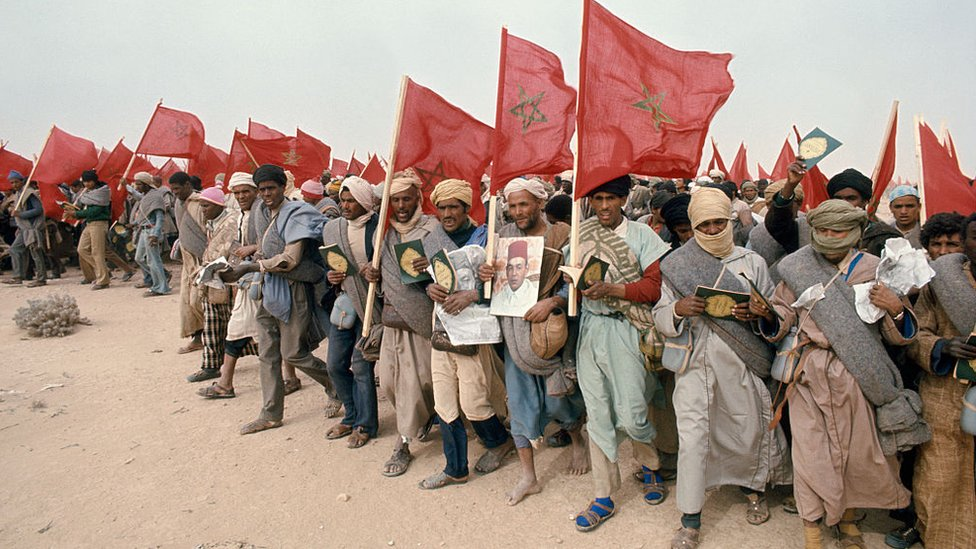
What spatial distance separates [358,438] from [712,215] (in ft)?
10.9

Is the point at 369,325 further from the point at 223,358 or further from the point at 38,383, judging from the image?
the point at 38,383

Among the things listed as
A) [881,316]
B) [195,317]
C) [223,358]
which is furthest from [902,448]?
[195,317]

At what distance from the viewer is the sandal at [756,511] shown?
335 centimetres

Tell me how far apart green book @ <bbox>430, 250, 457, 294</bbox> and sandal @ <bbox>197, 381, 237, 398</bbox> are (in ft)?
11.4

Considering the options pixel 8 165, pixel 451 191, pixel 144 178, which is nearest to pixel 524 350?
pixel 451 191

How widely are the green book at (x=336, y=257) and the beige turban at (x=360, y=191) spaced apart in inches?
17.2

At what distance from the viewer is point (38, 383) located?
649 cm

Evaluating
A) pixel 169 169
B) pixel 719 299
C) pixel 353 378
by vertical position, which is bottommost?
pixel 353 378

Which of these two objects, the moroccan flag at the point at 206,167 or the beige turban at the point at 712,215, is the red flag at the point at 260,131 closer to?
the moroccan flag at the point at 206,167

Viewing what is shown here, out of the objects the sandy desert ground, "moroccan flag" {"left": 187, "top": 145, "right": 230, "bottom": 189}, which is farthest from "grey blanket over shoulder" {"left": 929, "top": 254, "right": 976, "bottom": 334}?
"moroccan flag" {"left": 187, "top": 145, "right": 230, "bottom": 189}

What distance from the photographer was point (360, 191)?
14.3ft

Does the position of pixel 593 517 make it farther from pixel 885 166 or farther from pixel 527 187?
pixel 885 166

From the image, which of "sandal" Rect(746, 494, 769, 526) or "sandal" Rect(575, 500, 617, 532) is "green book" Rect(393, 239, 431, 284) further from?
"sandal" Rect(746, 494, 769, 526)

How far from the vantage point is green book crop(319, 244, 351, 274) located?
4.17m
